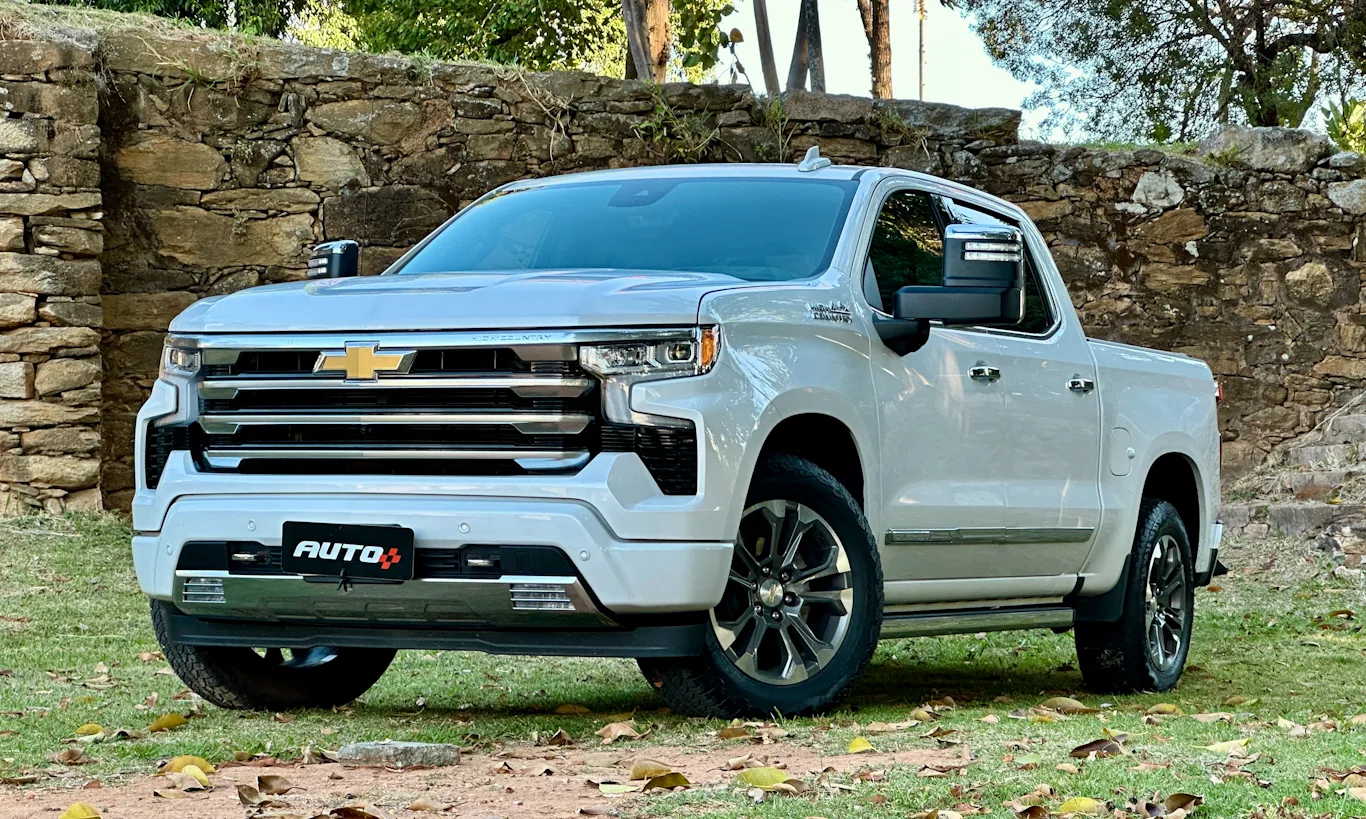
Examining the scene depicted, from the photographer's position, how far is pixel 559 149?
12797 millimetres

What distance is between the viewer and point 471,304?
504 centimetres

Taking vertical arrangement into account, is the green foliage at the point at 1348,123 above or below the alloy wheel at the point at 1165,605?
above

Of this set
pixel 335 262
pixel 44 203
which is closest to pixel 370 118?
pixel 44 203

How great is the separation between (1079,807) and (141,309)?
9088 millimetres

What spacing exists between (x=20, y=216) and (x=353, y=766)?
7.32 metres

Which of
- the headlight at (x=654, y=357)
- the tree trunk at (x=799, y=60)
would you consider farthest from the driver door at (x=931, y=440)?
the tree trunk at (x=799, y=60)

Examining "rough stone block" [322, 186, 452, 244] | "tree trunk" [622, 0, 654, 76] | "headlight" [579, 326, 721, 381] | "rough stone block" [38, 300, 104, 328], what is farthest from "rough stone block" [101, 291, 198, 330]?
"tree trunk" [622, 0, 654, 76]

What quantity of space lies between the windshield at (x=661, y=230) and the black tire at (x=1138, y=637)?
2.04 m

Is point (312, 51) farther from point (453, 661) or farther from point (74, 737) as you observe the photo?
point (74, 737)

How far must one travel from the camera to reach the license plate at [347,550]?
16.3ft

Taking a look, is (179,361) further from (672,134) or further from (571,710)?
(672,134)

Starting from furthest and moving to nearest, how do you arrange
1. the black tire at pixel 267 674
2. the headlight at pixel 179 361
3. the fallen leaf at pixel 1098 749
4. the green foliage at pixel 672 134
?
1. the green foliage at pixel 672 134
2. the black tire at pixel 267 674
3. the headlight at pixel 179 361
4. the fallen leaf at pixel 1098 749

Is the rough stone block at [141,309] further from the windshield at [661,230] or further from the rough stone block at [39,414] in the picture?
the windshield at [661,230]

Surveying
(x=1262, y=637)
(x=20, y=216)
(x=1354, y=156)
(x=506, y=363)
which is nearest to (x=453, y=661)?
(x=506, y=363)
